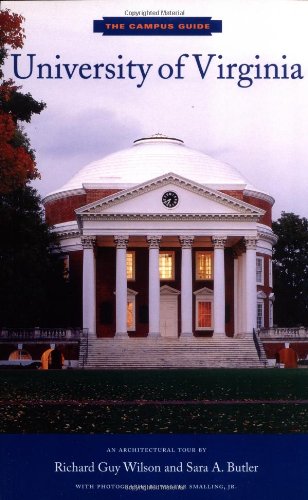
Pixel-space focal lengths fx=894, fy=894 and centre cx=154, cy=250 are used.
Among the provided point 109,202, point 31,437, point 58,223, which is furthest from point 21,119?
point 58,223

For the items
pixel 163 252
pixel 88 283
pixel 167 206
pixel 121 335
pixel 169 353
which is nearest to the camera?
pixel 169 353

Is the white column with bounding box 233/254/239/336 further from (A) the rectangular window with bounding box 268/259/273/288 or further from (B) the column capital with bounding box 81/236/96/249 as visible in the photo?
(B) the column capital with bounding box 81/236/96/249

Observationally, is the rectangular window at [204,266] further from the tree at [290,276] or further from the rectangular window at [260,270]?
the rectangular window at [260,270]

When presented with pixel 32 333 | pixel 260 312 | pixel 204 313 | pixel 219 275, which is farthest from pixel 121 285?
pixel 260 312

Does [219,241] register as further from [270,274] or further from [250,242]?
[270,274]

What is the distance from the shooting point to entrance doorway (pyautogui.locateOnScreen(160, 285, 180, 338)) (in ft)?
171

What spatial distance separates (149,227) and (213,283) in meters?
5.88

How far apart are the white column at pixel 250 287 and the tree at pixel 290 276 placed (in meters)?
3.66

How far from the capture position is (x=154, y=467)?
13.4m

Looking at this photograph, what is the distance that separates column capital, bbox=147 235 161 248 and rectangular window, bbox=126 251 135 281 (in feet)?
11.1

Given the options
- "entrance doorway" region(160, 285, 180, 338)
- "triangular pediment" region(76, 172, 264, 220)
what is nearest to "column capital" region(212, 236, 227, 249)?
"triangular pediment" region(76, 172, 264, 220)

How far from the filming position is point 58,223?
5706 cm

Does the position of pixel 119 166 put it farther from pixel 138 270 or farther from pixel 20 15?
pixel 20 15

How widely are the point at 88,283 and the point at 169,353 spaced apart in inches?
290
